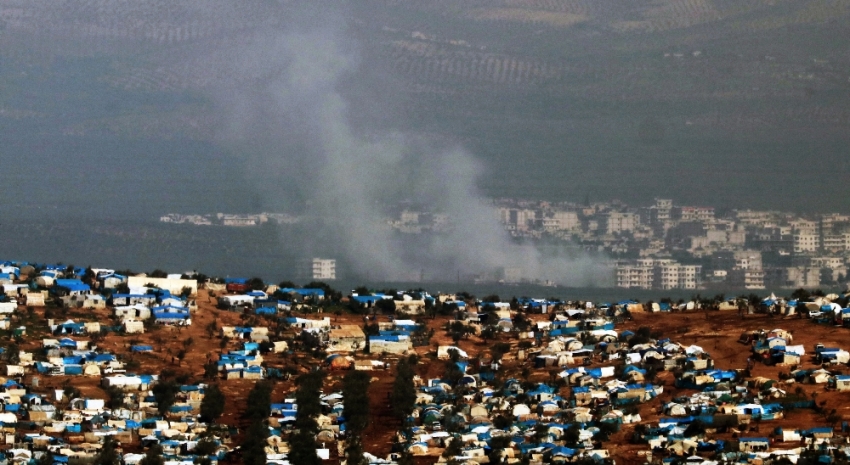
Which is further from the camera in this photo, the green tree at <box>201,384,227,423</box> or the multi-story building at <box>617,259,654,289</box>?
the multi-story building at <box>617,259,654,289</box>

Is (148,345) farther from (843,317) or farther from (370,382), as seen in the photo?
(843,317)

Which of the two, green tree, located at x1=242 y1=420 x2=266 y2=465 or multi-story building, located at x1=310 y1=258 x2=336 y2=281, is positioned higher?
multi-story building, located at x1=310 y1=258 x2=336 y2=281

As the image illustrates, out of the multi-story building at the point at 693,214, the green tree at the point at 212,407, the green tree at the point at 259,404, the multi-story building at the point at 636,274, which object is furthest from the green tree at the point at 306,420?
the multi-story building at the point at 693,214

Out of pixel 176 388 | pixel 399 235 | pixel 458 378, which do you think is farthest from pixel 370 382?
pixel 399 235

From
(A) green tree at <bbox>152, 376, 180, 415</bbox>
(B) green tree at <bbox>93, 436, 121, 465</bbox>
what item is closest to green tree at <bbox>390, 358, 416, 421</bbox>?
(A) green tree at <bbox>152, 376, 180, 415</bbox>

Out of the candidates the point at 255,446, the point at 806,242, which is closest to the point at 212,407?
the point at 255,446

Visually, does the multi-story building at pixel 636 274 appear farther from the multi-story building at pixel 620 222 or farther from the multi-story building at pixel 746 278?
the multi-story building at pixel 620 222

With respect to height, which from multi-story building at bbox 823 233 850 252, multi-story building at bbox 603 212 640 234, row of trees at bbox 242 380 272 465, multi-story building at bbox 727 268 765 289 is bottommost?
row of trees at bbox 242 380 272 465

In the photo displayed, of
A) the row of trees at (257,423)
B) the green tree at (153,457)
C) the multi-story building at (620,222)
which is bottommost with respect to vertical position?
the green tree at (153,457)

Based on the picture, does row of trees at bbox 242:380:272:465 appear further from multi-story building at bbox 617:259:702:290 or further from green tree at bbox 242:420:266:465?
multi-story building at bbox 617:259:702:290
